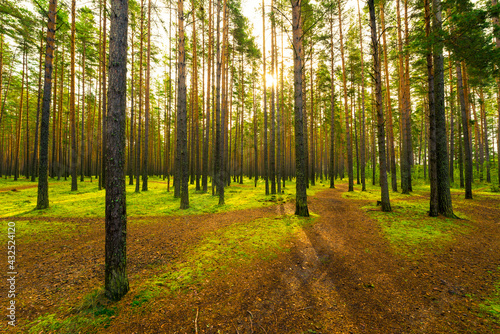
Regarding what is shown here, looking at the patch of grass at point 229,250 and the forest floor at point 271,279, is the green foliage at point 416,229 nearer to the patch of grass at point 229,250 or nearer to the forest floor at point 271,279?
the forest floor at point 271,279

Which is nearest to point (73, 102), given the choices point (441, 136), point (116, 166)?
point (116, 166)

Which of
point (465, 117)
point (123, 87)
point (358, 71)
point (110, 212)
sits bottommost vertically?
point (110, 212)

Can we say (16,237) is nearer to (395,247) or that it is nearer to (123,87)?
(123,87)

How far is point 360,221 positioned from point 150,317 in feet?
26.0

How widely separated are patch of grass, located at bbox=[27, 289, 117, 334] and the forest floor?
0.02m

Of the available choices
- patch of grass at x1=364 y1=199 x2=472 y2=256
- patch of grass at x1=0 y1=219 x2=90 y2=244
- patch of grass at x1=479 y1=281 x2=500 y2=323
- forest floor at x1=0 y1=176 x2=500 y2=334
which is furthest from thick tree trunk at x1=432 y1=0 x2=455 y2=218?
patch of grass at x1=0 y1=219 x2=90 y2=244

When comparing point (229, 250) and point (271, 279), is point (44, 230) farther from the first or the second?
point (271, 279)

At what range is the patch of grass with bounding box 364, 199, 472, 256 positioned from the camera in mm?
5334

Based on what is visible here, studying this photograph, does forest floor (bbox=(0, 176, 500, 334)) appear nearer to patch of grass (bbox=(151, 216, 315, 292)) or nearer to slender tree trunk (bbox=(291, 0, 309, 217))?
patch of grass (bbox=(151, 216, 315, 292))

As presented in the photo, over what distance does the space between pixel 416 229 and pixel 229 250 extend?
21.9ft

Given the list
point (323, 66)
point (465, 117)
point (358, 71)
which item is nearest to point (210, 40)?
point (323, 66)

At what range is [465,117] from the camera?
13.1 metres

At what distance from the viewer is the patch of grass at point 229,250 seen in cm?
402

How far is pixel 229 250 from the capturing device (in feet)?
17.3
